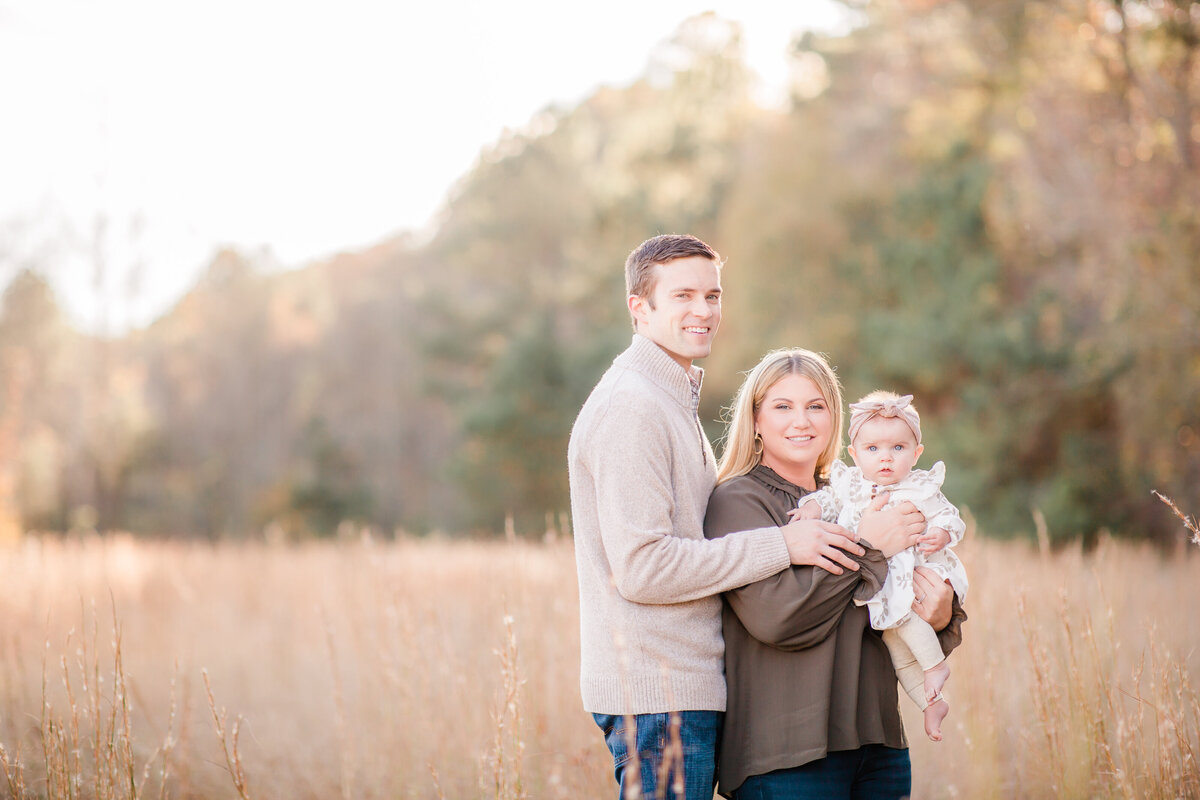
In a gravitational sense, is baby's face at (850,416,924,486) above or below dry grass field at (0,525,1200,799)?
above

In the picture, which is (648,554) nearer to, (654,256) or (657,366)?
(657,366)

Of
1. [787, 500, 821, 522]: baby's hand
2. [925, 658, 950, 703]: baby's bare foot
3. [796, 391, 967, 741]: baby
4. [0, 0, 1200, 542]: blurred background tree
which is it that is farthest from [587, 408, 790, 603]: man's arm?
[0, 0, 1200, 542]: blurred background tree

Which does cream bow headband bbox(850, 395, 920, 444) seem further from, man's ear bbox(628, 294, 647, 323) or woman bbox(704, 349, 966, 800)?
man's ear bbox(628, 294, 647, 323)

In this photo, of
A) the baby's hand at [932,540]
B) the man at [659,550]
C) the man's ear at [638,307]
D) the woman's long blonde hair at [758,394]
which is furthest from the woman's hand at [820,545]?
the man's ear at [638,307]

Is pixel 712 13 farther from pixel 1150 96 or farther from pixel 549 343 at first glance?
pixel 1150 96

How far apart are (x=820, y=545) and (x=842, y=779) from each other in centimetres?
65

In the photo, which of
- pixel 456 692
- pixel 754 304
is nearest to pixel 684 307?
pixel 456 692

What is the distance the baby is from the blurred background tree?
364 inches

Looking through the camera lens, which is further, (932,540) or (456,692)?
(456,692)

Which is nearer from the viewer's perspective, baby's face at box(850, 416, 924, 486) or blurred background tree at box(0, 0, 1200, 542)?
baby's face at box(850, 416, 924, 486)

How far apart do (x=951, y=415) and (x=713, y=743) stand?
13.7 meters

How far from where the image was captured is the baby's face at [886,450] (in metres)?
2.62

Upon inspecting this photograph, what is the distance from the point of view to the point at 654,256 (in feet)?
8.61

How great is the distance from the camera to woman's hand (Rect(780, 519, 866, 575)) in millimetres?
2346
